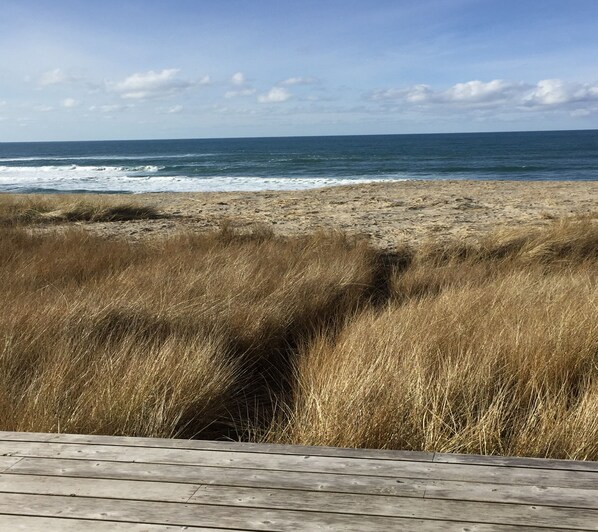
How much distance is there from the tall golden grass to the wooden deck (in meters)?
0.67

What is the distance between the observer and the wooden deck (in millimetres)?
2020

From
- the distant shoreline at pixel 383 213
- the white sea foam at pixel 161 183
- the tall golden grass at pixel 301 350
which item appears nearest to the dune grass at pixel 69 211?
the distant shoreline at pixel 383 213

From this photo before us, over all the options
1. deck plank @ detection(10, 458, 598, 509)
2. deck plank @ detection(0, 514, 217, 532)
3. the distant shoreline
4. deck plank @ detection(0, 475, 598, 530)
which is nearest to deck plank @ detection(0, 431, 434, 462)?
deck plank @ detection(10, 458, 598, 509)

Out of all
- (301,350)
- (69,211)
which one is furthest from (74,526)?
(69,211)

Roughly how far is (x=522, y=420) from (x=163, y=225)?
8810 millimetres

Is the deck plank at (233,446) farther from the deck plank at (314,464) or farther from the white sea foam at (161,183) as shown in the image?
the white sea foam at (161,183)

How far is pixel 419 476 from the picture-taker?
7.60 ft

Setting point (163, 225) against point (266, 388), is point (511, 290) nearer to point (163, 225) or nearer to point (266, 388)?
point (266, 388)

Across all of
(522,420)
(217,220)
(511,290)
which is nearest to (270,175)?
(217,220)

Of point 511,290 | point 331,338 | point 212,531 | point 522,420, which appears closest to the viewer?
point 212,531

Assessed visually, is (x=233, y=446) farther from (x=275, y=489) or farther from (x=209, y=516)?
(x=209, y=516)

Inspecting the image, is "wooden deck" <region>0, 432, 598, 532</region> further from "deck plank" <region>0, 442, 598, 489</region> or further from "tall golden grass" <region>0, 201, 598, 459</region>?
"tall golden grass" <region>0, 201, 598, 459</region>

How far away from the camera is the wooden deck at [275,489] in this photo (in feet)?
6.63

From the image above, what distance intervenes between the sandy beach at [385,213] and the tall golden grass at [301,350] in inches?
120
